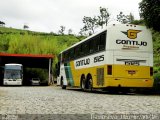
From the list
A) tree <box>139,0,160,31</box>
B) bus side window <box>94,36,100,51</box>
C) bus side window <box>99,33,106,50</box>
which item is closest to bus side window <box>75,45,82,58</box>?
bus side window <box>94,36,100,51</box>

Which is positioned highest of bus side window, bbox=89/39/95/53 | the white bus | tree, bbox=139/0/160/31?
tree, bbox=139/0/160/31

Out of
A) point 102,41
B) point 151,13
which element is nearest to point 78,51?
point 102,41

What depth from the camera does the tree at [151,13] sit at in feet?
82.9

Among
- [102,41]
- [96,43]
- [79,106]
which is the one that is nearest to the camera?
[79,106]

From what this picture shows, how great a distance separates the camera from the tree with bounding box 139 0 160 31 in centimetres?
2527

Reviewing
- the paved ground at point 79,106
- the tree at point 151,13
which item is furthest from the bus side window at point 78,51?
the paved ground at point 79,106

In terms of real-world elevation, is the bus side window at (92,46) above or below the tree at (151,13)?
below

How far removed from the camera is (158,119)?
8484 mm

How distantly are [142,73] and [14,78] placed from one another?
2545 centimetres

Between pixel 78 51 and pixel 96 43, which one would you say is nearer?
pixel 96 43

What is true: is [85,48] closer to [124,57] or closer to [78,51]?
[78,51]

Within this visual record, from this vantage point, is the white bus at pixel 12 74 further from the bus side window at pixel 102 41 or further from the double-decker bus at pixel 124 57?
the bus side window at pixel 102 41

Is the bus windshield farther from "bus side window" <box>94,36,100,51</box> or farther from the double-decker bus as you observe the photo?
the double-decker bus

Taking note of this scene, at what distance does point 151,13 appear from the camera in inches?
1011
